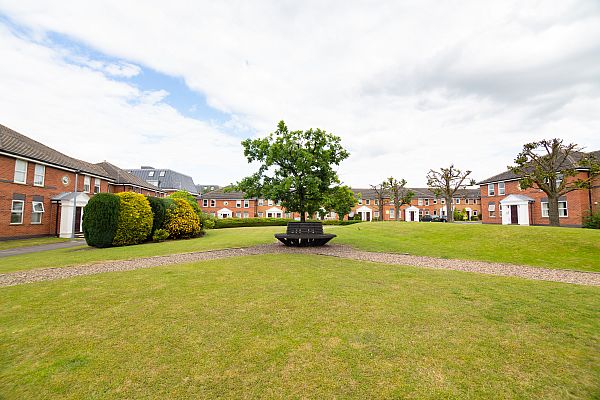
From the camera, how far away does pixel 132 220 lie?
682 inches

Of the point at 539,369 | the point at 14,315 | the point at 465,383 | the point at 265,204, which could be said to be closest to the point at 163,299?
the point at 14,315

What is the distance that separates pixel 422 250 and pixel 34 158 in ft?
96.1

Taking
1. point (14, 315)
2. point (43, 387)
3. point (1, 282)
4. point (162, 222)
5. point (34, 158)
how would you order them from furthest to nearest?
point (34, 158)
point (162, 222)
point (1, 282)
point (14, 315)
point (43, 387)

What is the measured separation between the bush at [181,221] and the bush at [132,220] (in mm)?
2352

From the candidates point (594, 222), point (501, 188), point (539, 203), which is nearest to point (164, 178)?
point (501, 188)

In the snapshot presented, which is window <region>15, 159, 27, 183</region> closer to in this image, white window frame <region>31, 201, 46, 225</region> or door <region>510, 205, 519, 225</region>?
white window frame <region>31, 201, 46, 225</region>

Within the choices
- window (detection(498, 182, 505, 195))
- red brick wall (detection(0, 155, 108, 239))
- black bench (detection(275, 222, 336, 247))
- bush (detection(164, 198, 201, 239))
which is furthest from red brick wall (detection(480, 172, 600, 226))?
red brick wall (detection(0, 155, 108, 239))

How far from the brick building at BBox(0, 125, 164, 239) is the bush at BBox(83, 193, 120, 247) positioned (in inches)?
252

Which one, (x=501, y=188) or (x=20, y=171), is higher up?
(x=501, y=188)

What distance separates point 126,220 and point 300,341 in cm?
1711

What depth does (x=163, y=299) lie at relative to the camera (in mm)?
5590

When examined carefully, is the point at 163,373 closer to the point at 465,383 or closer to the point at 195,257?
the point at 465,383

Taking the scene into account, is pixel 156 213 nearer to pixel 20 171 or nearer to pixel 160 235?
pixel 160 235

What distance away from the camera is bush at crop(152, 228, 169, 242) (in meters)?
19.5
